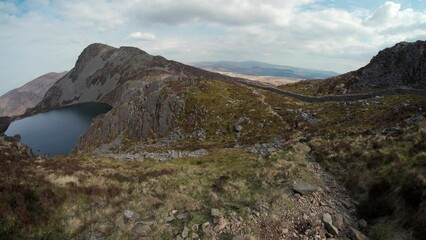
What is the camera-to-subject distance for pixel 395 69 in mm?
76500

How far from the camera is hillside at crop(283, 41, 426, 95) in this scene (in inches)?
2867

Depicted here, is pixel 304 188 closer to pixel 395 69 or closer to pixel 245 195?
pixel 245 195

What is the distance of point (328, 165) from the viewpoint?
26297 millimetres

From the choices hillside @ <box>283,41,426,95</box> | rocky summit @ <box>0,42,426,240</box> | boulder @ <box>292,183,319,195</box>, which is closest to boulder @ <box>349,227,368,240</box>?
rocky summit @ <box>0,42,426,240</box>

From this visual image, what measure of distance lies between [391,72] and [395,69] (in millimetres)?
1052

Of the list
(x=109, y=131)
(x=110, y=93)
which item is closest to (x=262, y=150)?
(x=109, y=131)

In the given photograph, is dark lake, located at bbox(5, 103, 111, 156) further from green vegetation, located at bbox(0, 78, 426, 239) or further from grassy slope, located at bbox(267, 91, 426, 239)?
grassy slope, located at bbox(267, 91, 426, 239)

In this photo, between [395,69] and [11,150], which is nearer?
[11,150]

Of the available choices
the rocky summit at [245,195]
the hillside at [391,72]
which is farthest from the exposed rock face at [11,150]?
the hillside at [391,72]

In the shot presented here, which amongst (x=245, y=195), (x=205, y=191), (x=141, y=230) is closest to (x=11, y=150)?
(x=205, y=191)

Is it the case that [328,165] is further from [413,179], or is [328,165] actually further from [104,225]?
[104,225]

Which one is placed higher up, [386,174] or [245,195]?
[386,174]

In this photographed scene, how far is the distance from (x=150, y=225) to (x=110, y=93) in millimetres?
188675

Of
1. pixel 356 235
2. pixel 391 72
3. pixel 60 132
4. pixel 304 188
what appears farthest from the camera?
pixel 60 132
